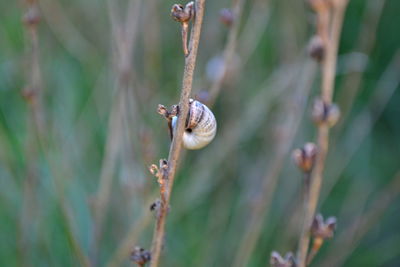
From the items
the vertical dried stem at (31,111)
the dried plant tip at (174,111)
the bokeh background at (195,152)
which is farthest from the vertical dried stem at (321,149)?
the vertical dried stem at (31,111)

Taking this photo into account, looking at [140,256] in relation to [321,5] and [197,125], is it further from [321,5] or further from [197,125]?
[321,5]

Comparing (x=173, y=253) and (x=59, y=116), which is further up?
(x=59, y=116)

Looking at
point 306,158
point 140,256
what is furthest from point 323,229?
point 140,256

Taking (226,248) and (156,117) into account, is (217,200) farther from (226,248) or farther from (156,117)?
(156,117)

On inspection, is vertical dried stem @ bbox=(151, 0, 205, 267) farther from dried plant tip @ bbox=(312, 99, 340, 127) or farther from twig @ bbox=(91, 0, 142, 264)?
twig @ bbox=(91, 0, 142, 264)

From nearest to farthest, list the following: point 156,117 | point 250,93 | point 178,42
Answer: point 156,117
point 250,93
point 178,42

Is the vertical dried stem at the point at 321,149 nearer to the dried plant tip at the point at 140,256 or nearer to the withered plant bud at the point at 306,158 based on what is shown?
the withered plant bud at the point at 306,158

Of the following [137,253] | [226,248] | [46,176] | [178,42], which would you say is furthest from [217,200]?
[137,253]
